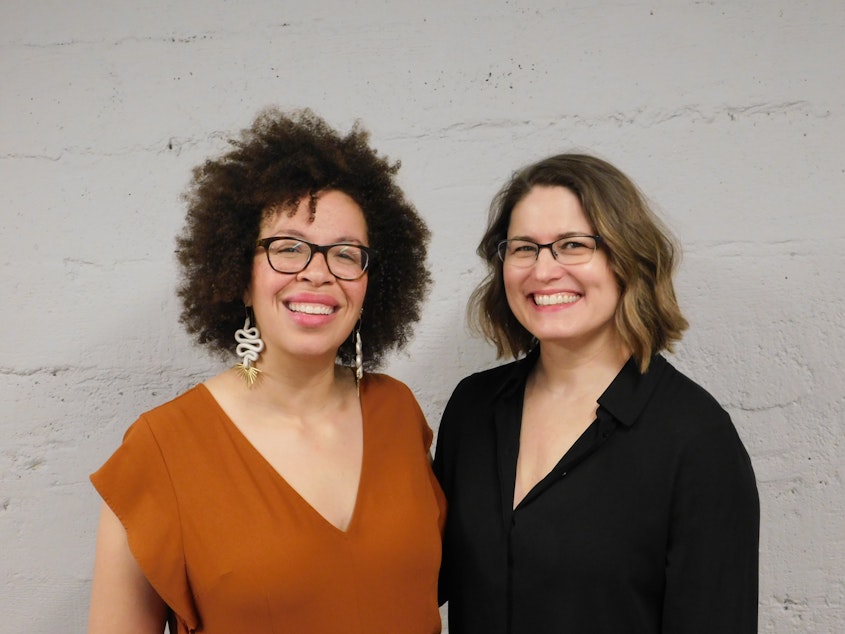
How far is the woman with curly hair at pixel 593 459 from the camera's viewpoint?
1.47 meters

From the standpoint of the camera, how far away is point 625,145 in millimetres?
2244

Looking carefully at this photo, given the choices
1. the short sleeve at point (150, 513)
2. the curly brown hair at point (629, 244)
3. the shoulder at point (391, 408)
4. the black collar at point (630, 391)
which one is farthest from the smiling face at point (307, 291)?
the black collar at point (630, 391)

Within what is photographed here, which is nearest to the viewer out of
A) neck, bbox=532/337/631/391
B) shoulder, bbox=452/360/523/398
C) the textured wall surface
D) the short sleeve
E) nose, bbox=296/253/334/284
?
the short sleeve

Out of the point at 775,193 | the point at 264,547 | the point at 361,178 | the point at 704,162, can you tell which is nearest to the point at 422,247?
the point at 361,178

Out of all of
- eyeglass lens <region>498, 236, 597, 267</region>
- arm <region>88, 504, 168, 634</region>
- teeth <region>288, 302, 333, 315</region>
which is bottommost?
arm <region>88, 504, 168, 634</region>

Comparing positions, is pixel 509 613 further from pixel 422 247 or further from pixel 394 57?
pixel 394 57

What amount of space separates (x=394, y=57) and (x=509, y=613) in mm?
1528

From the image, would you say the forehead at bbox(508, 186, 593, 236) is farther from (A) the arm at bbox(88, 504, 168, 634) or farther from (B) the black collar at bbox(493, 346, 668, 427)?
(A) the arm at bbox(88, 504, 168, 634)

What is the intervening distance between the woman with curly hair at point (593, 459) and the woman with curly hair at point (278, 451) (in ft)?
0.50

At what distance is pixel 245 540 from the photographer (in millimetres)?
1416

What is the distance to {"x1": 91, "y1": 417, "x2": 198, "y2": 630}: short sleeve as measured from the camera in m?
1.39

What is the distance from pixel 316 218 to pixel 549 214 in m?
0.47

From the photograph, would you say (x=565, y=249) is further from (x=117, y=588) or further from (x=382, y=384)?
(x=117, y=588)

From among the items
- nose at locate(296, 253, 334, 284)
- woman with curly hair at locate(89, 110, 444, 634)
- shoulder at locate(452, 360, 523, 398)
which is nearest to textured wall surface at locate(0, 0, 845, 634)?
shoulder at locate(452, 360, 523, 398)
